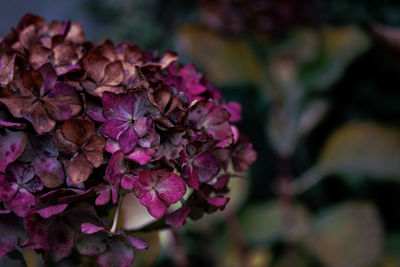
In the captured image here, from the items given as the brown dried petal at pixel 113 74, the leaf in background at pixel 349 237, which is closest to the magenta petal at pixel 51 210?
the brown dried petal at pixel 113 74

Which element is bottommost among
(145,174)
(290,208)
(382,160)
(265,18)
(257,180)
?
(257,180)

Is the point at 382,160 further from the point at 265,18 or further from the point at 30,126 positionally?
the point at 30,126

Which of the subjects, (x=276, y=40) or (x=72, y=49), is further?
(x=276, y=40)

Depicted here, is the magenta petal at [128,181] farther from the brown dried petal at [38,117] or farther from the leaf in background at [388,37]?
the leaf in background at [388,37]

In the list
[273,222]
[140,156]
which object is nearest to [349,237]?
[273,222]

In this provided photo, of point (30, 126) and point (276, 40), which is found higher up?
point (30, 126)

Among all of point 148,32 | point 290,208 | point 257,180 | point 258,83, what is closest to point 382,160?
point 290,208
